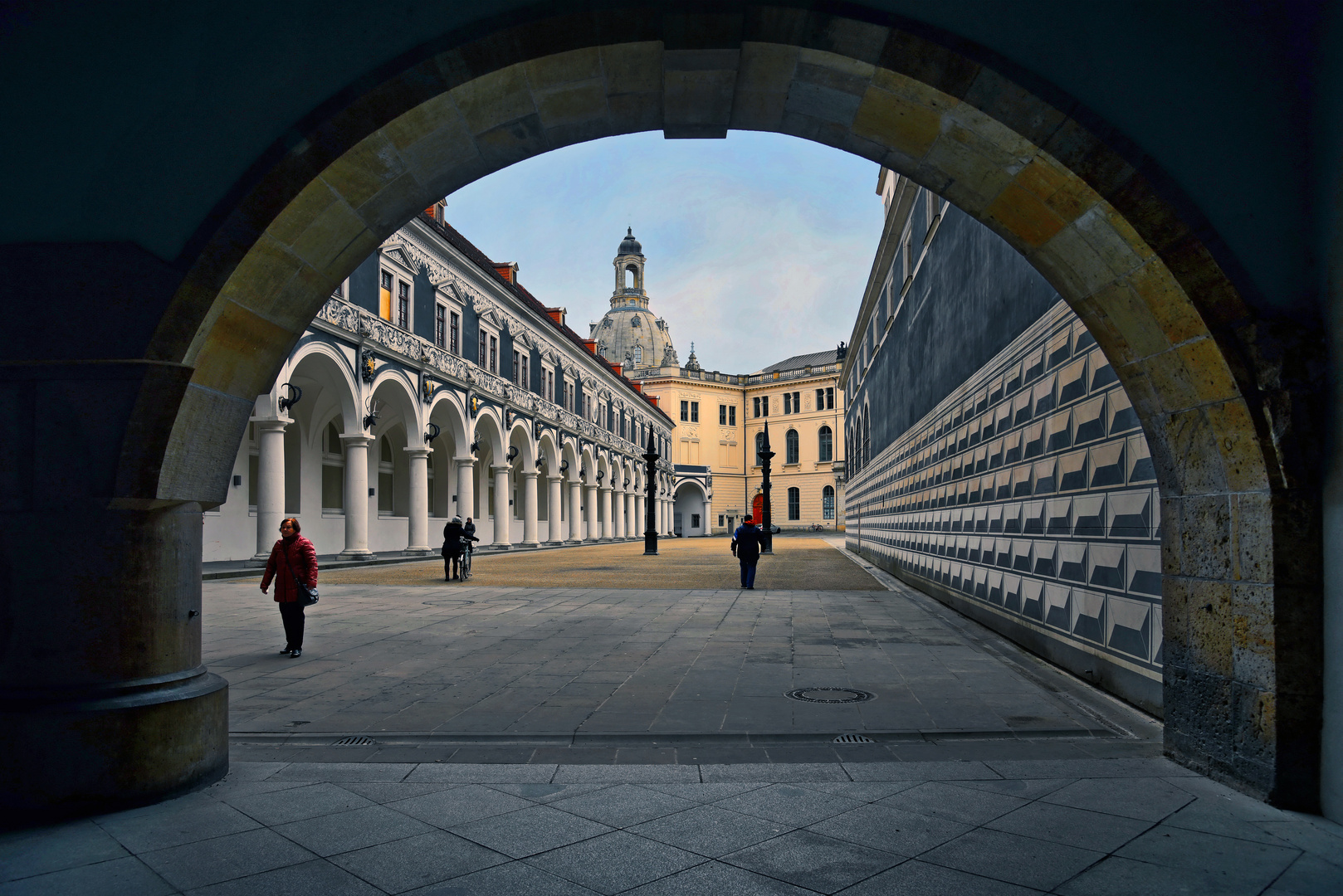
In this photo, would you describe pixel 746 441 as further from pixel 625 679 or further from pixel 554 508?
pixel 625 679

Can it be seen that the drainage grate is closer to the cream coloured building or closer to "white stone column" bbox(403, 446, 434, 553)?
"white stone column" bbox(403, 446, 434, 553)

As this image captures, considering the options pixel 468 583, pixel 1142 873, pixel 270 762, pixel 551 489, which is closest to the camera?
pixel 1142 873

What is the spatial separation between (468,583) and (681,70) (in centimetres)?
1508

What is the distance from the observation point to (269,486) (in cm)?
2095

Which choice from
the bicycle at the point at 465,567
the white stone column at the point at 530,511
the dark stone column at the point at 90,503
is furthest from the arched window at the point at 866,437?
the dark stone column at the point at 90,503

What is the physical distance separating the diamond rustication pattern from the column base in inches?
228

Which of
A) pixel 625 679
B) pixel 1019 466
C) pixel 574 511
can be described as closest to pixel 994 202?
pixel 625 679

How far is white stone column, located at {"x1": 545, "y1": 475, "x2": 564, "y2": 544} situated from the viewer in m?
42.4

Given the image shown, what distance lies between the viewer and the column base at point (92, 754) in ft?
13.0

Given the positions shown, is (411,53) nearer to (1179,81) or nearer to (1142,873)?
(1179,81)

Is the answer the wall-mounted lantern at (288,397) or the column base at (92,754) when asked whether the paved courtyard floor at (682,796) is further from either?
the wall-mounted lantern at (288,397)

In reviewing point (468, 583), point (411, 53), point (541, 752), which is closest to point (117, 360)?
point (411, 53)

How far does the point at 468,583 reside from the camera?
59.6 feet

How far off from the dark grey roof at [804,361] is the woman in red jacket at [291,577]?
7998cm
